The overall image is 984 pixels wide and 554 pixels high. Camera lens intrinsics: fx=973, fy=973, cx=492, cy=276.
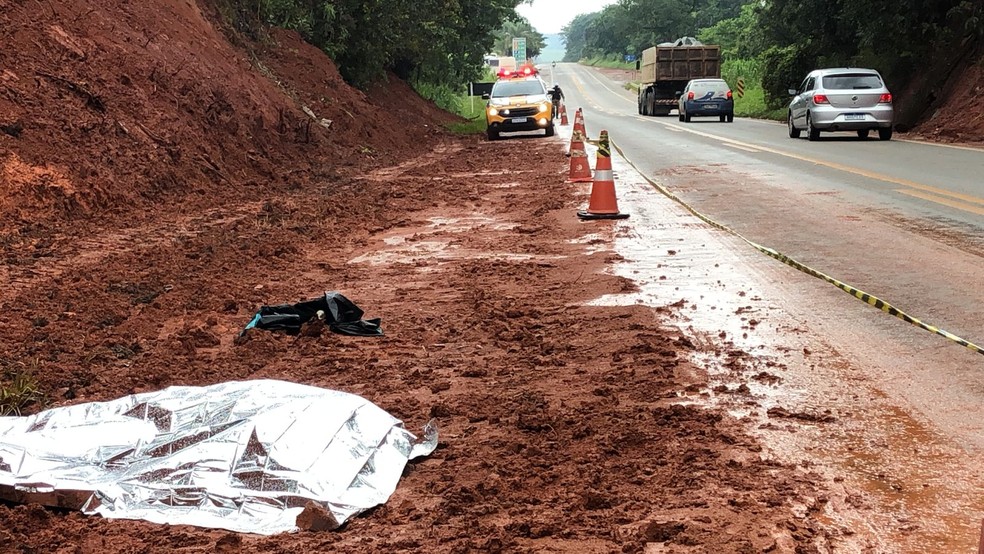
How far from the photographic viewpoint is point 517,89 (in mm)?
28469

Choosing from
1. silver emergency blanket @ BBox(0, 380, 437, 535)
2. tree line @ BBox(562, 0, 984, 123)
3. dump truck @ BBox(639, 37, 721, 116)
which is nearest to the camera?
silver emergency blanket @ BBox(0, 380, 437, 535)

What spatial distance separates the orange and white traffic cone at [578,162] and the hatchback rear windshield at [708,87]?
24.0 m

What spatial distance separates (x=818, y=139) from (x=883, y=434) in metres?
21.2

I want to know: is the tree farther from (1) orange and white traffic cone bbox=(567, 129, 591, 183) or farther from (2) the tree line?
(1) orange and white traffic cone bbox=(567, 129, 591, 183)

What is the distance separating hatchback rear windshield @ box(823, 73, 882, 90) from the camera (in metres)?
23.1

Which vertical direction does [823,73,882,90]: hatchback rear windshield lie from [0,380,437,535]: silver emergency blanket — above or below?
above

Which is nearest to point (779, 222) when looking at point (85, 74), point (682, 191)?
point (682, 191)

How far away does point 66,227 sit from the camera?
9781mm

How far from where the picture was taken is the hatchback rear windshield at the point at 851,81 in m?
23.1

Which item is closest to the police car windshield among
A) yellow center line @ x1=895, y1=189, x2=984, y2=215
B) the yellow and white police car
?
the yellow and white police car

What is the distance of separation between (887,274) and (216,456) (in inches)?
219

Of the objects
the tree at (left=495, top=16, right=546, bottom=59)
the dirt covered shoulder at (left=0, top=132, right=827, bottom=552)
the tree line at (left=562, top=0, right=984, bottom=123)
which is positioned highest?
the tree at (left=495, top=16, right=546, bottom=59)

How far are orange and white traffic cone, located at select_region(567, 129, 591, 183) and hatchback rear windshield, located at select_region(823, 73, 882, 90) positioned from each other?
10778mm

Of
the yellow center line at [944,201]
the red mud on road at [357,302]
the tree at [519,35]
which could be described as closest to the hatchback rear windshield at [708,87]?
the red mud on road at [357,302]
